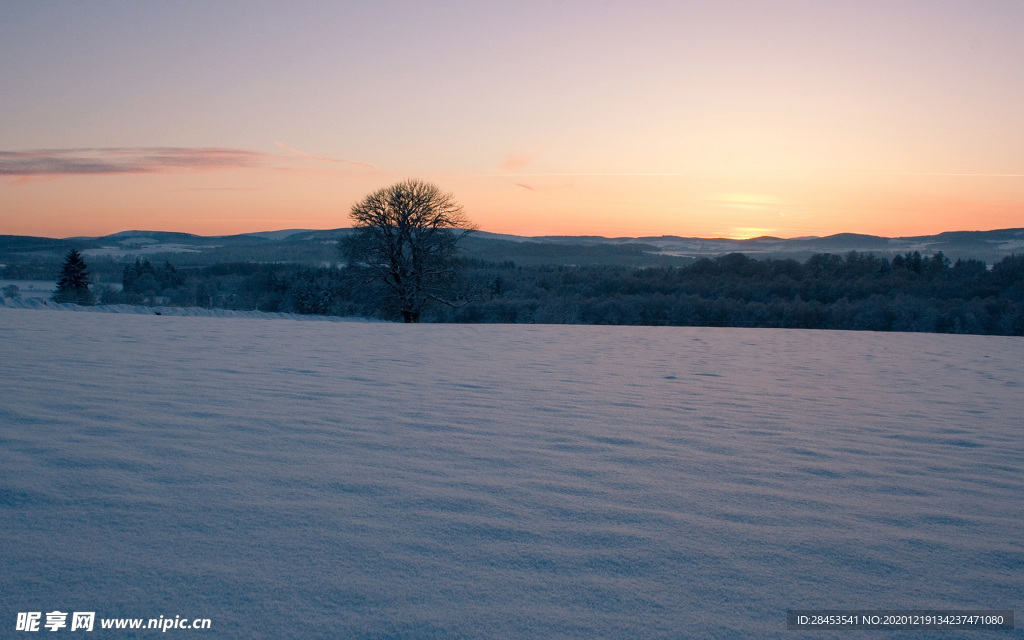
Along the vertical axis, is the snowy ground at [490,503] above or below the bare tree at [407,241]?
below

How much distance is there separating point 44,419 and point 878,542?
4.11 metres

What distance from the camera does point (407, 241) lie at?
893 inches

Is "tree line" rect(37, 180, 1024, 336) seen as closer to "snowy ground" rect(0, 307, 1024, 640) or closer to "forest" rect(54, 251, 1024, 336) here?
"forest" rect(54, 251, 1024, 336)

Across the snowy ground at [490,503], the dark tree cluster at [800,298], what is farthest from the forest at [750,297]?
the snowy ground at [490,503]

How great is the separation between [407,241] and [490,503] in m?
20.9

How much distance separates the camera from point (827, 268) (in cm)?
3066

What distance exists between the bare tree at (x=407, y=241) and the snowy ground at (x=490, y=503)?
17.3 m

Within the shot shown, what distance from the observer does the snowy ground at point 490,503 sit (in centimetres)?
170

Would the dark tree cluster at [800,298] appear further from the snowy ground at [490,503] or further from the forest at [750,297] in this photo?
the snowy ground at [490,503]

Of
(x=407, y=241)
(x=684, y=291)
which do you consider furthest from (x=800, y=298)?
(x=407, y=241)

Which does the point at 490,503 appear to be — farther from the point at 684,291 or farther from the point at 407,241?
the point at 684,291

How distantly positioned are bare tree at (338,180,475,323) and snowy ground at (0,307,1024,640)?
1730 centimetres

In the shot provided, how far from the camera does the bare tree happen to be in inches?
877

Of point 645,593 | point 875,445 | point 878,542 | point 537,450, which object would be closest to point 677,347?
point 875,445
